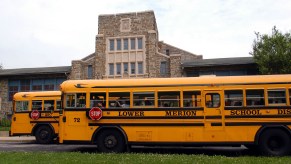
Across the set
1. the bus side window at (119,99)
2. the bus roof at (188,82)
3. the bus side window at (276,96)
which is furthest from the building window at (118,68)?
the bus side window at (276,96)

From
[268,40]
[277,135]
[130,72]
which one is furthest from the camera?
[130,72]

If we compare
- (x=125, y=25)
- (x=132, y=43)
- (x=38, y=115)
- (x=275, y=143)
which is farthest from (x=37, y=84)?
(x=275, y=143)

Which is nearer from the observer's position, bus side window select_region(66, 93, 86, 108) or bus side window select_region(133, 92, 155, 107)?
bus side window select_region(133, 92, 155, 107)

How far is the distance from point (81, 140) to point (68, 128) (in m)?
0.74

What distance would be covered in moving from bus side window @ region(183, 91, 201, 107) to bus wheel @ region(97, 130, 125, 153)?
295 cm

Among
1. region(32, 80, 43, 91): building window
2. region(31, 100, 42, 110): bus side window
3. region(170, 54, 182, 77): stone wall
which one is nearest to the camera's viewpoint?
region(31, 100, 42, 110): bus side window

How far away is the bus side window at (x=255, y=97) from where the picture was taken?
1170 cm

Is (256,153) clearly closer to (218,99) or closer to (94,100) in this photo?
(218,99)

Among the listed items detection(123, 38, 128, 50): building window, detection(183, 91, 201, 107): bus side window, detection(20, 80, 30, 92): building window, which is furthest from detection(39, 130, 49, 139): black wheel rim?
detection(20, 80, 30, 92): building window

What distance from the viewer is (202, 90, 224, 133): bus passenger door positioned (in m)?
11.8

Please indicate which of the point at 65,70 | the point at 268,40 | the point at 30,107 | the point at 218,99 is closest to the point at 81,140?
the point at 218,99

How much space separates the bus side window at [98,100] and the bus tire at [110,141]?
3.60 feet

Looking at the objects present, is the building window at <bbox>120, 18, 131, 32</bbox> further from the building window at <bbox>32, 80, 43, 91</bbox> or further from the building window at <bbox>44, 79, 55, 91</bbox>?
the building window at <bbox>32, 80, 43, 91</bbox>

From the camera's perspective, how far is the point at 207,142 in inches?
464
